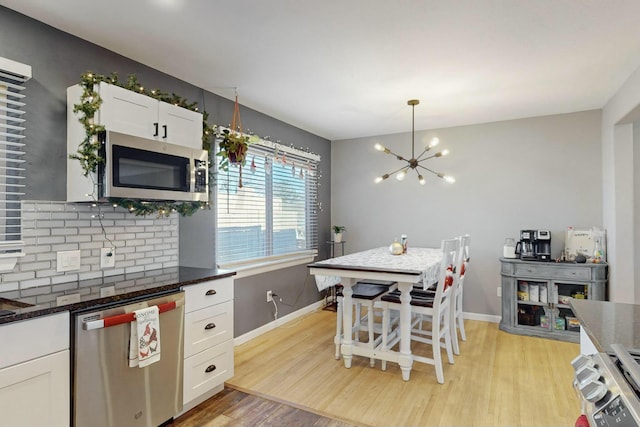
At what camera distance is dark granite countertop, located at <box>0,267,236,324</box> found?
64.1 inches

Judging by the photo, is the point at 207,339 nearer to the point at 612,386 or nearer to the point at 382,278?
the point at 382,278

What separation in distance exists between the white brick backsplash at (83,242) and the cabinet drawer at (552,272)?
343cm

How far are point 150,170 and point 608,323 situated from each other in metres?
2.41

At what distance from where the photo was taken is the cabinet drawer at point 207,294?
2314mm

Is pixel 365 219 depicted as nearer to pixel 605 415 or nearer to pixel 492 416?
pixel 492 416

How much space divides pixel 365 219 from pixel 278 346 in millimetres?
2254

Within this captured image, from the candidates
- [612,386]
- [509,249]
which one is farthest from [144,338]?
[509,249]

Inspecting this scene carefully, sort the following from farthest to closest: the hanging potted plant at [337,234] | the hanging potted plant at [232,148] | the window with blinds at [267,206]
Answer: the hanging potted plant at [337,234] → the window with blinds at [267,206] → the hanging potted plant at [232,148]

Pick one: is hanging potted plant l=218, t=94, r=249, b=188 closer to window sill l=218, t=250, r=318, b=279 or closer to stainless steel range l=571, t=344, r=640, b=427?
window sill l=218, t=250, r=318, b=279

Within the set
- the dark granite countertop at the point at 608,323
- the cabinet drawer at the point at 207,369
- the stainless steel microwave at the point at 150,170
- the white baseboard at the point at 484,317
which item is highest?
the stainless steel microwave at the point at 150,170

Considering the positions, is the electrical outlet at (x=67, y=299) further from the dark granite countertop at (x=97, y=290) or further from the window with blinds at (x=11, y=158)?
the window with blinds at (x=11, y=158)

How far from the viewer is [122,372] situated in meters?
1.91

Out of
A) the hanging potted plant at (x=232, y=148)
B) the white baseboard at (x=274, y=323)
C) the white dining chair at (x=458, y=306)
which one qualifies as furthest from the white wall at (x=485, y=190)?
the hanging potted plant at (x=232, y=148)

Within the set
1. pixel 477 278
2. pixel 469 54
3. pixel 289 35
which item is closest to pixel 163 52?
pixel 289 35
